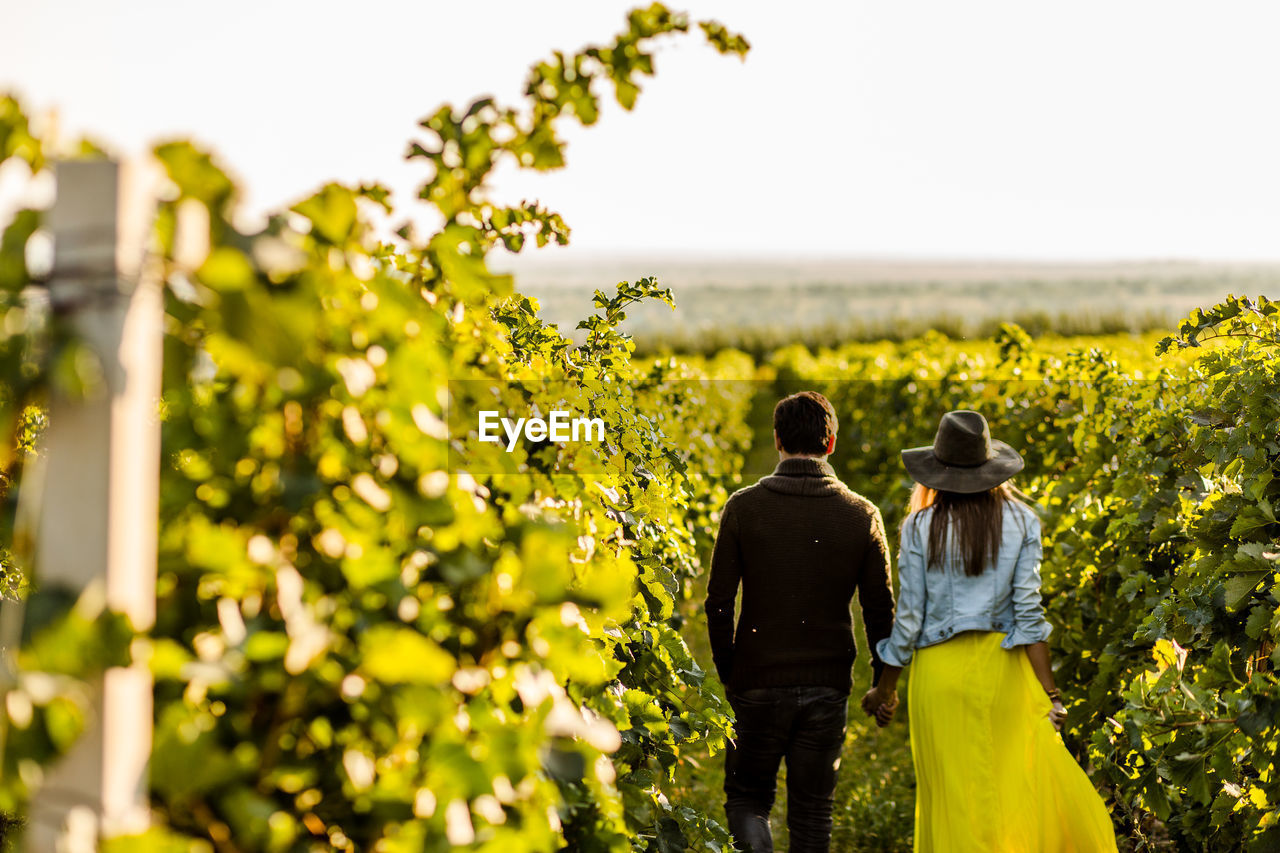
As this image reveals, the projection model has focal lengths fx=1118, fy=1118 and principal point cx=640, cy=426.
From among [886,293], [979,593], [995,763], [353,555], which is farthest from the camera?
[886,293]

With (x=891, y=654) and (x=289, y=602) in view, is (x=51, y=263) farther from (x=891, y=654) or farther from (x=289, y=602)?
(x=891, y=654)

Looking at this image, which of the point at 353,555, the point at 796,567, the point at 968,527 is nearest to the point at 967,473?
the point at 968,527

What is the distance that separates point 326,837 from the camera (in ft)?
4.08

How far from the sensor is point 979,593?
12.2 ft

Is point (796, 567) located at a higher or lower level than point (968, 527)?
lower

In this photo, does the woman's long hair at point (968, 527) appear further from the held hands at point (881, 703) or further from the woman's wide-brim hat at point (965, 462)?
the held hands at point (881, 703)

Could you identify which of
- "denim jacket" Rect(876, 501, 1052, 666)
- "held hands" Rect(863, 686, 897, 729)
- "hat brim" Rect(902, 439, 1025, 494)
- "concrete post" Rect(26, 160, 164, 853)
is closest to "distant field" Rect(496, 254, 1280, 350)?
"held hands" Rect(863, 686, 897, 729)

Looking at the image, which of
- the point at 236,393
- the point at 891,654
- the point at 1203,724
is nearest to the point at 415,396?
the point at 236,393

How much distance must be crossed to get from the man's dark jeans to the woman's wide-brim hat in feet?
2.75

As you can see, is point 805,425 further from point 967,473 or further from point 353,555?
point 353,555

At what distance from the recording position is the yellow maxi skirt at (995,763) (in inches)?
138
